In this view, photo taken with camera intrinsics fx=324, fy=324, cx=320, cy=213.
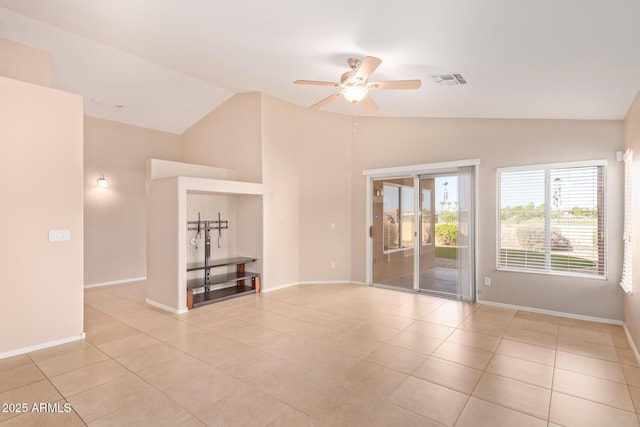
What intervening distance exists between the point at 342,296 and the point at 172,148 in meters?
5.40

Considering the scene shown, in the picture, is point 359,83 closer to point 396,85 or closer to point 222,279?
point 396,85

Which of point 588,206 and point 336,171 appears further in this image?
point 336,171

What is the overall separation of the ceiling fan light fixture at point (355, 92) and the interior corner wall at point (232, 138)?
9.50 feet

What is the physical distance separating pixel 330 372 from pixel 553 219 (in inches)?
157

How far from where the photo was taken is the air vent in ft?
12.1

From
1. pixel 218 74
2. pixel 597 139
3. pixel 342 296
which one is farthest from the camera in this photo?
pixel 342 296

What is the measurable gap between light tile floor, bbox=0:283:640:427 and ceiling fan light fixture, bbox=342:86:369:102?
9.26 feet

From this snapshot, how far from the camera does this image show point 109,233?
22.0 feet

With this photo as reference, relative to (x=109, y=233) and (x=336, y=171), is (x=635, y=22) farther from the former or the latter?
(x=109, y=233)

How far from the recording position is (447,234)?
585cm

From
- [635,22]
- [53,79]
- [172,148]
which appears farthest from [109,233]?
[635,22]

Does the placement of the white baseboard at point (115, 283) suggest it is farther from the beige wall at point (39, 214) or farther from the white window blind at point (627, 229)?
the white window blind at point (627, 229)

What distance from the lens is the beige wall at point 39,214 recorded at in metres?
3.38

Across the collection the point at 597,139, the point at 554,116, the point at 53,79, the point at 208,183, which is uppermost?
the point at 53,79
